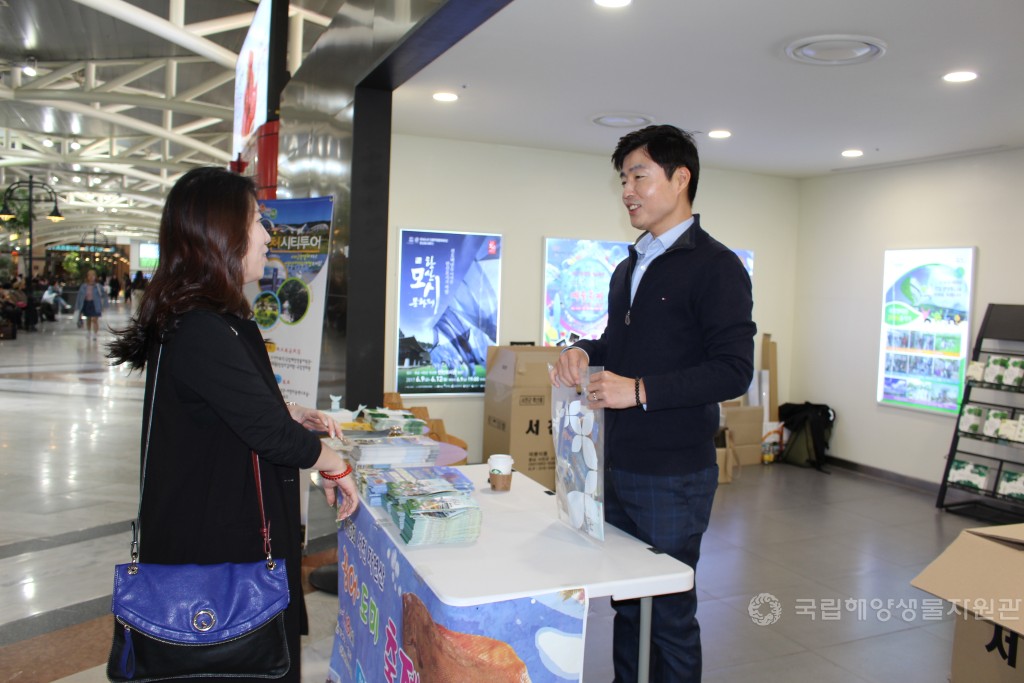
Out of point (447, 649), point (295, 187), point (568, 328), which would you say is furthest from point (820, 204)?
point (447, 649)

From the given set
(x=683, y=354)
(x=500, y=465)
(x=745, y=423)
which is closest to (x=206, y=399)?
(x=500, y=465)

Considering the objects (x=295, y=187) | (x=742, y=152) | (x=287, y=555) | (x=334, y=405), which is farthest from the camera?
(x=742, y=152)

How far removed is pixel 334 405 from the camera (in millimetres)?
3164

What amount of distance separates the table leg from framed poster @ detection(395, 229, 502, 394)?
4.76m

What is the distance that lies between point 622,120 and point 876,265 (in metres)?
3.13

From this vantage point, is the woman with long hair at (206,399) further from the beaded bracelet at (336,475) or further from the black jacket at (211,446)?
the beaded bracelet at (336,475)

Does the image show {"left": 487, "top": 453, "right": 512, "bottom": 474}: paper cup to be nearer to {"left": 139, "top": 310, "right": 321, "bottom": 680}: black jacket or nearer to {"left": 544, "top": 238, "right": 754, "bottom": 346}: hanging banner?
{"left": 139, "top": 310, "right": 321, "bottom": 680}: black jacket

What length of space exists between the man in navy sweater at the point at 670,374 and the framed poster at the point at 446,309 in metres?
4.35

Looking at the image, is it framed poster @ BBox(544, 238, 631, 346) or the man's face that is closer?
the man's face

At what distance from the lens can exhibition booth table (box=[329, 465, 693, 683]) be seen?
1488mm

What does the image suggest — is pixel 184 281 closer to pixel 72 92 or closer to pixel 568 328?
pixel 568 328

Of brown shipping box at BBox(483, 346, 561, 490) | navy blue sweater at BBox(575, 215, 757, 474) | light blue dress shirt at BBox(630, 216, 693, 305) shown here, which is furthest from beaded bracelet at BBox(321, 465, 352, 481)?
brown shipping box at BBox(483, 346, 561, 490)

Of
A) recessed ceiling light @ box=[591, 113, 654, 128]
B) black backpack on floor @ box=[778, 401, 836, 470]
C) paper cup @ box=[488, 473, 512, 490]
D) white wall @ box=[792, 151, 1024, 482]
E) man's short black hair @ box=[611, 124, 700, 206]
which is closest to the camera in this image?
man's short black hair @ box=[611, 124, 700, 206]

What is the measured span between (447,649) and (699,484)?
855 mm
